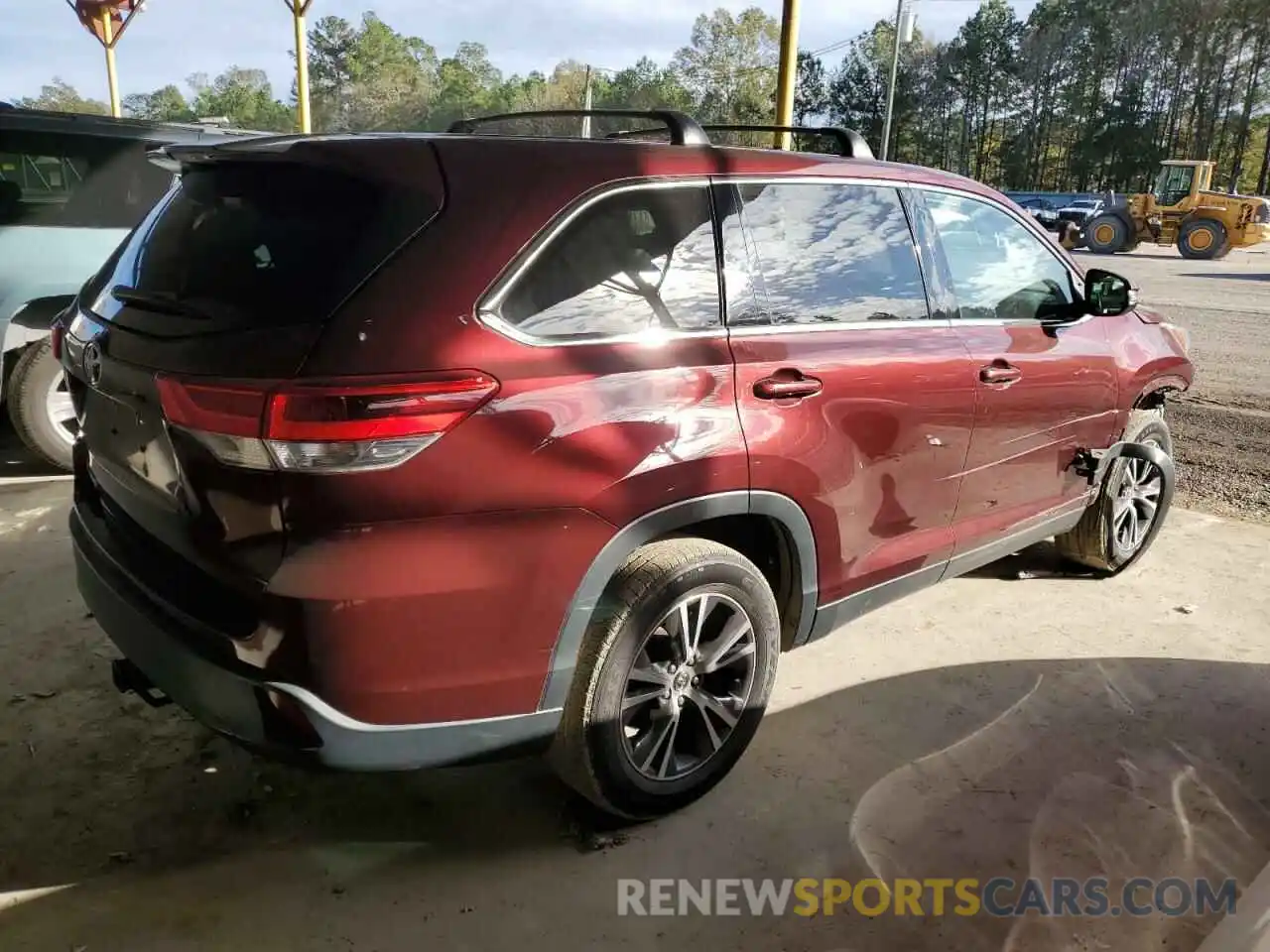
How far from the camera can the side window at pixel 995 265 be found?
3.34 metres

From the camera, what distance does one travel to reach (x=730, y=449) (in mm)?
2441

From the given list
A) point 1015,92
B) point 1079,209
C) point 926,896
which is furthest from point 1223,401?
point 1015,92

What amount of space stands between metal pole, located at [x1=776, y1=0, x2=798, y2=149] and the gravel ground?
13.2 ft

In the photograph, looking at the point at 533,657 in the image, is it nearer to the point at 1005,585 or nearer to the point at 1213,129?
the point at 1005,585

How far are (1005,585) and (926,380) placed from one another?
66.6 inches

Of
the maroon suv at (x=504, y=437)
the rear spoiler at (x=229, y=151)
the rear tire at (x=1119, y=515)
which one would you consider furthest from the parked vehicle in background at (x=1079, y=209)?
the rear spoiler at (x=229, y=151)

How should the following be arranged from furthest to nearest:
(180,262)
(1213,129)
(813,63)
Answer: (813,63)
(1213,129)
(180,262)

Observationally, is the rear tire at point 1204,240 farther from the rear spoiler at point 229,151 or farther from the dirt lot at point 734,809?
the rear spoiler at point 229,151

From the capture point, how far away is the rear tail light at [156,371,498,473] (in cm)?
186

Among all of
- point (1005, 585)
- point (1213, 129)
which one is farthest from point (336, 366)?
point (1213, 129)

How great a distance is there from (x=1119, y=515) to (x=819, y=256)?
2.32 m

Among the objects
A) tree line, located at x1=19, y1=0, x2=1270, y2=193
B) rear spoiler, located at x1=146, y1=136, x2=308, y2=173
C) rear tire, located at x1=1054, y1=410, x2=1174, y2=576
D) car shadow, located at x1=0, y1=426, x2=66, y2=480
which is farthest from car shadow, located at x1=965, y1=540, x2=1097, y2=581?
tree line, located at x1=19, y1=0, x2=1270, y2=193

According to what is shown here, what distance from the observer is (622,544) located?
2.26 metres

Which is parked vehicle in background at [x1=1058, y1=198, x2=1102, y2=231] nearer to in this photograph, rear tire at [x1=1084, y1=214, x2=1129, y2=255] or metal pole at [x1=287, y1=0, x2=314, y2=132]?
rear tire at [x1=1084, y1=214, x2=1129, y2=255]
